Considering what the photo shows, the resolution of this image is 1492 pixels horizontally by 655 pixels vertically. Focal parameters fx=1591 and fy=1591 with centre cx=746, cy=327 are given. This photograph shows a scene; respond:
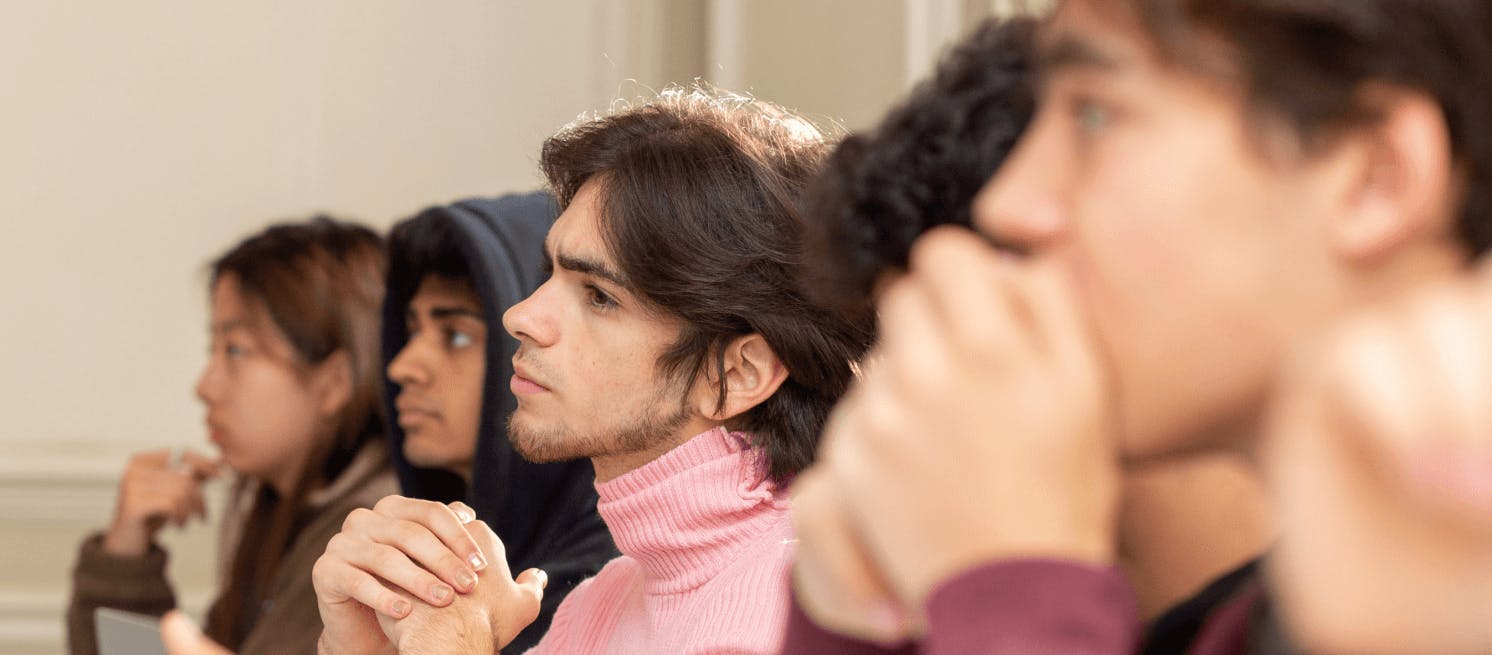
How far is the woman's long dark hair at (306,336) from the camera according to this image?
2125 millimetres

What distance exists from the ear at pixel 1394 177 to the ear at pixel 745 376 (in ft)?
2.83

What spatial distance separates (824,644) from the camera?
0.72 metres

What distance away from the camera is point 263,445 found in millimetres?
2191

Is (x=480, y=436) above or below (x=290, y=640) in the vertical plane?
above

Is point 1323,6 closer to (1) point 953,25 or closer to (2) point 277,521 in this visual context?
(1) point 953,25

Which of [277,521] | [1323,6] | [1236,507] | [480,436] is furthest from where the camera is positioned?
[277,521]

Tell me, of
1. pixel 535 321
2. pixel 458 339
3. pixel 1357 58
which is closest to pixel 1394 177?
pixel 1357 58

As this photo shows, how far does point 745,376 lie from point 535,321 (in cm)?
19

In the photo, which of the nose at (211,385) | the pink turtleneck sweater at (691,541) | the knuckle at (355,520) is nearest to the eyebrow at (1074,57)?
the pink turtleneck sweater at (691,541)

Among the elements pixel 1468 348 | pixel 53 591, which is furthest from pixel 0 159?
pixel 1468 348

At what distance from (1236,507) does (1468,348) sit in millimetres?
328

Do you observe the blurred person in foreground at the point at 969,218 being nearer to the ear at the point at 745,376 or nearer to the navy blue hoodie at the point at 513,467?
the ear at the point at 745,376

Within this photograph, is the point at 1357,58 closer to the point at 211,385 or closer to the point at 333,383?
the point at 333,383

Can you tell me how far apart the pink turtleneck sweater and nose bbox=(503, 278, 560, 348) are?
133 millimetres
